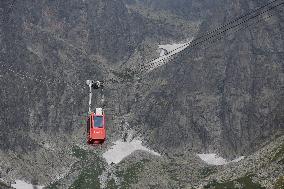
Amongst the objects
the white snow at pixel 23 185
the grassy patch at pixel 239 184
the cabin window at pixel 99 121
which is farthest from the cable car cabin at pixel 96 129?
the white snow at pixel 23 185

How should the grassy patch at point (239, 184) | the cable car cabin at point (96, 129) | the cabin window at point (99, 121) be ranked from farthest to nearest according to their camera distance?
the grassy patch at point (239, 184) < the cabin window at point (99, 121) < the cable car cabin at point (96, 129)

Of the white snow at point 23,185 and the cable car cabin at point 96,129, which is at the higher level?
the cable car cabin at point 96,129

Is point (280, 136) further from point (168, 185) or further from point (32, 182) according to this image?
point (32, 182)

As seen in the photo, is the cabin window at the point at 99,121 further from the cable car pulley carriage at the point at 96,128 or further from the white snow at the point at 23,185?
the white snow at the point at 23,185

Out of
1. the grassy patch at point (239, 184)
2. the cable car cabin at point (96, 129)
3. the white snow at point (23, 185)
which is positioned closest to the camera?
the cable car cabin at point (96, 129)

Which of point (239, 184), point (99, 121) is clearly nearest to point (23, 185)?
point (239, 184)

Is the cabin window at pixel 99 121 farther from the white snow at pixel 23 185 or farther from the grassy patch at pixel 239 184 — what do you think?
the white snow at pixel 23 185

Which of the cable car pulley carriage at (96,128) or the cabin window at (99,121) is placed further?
the cabin window at (99,121)

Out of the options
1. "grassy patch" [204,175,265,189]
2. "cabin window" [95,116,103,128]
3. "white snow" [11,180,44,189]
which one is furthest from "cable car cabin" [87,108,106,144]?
"white snow" [11,180,44,189]
